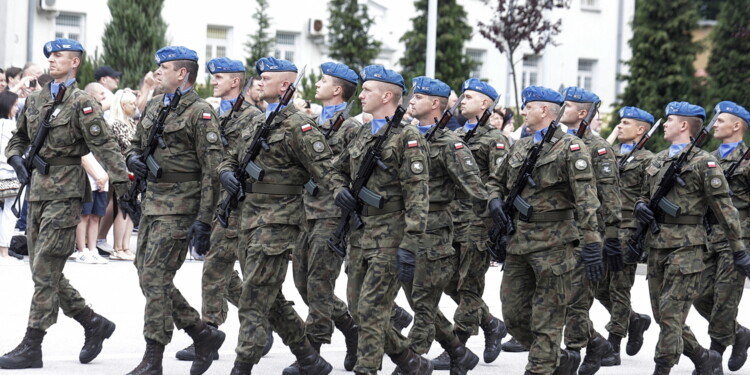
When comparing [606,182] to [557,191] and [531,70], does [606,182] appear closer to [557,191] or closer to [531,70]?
[557,191]

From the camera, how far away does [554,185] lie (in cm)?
812

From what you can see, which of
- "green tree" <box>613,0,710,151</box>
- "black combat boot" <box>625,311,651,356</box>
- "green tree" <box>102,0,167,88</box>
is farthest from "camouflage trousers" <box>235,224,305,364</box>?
"green tree" <box>613,0,710,151</box>

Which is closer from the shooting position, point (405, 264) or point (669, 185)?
point (405, 264)

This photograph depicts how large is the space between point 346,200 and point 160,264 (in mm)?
1337

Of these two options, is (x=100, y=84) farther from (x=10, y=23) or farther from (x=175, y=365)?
(x=10, y=23)

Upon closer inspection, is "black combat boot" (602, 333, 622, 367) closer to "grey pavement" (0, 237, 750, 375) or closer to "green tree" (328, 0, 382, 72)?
"grey pavement" (0, 237, 750, 375)

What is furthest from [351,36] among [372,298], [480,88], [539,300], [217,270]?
[372,298]

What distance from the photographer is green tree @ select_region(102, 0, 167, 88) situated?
22500mm

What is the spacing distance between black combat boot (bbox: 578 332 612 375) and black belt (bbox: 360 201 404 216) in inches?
91.3

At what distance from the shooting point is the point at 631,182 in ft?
35.0

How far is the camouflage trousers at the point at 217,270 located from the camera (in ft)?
30.8

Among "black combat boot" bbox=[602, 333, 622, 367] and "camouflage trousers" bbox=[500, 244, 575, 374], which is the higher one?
"camouflage trousers" bbox=[500, 244, 575, 374]

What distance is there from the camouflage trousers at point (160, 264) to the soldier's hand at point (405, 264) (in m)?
1.54

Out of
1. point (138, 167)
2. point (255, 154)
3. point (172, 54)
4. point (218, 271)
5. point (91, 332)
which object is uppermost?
point (172, 54)
